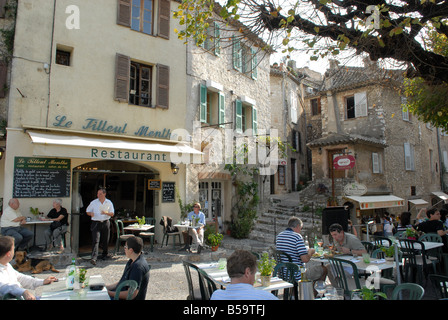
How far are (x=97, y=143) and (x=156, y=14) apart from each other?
5383 mm

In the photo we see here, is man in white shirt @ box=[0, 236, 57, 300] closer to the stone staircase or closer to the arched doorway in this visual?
the arched doorway

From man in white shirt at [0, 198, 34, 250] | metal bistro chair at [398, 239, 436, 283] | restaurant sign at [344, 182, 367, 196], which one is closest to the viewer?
metal bistro chair at [398, 239, 436, 283]

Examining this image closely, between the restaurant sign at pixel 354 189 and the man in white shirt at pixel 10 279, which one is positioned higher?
the restaurant sign at pixel 354 189

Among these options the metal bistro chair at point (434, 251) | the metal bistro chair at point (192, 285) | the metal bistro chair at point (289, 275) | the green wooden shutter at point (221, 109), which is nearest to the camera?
the metal bistro chair at point (192, 285)

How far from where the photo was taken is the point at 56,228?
8.27 meters

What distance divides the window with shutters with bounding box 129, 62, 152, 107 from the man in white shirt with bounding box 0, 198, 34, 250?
472cm

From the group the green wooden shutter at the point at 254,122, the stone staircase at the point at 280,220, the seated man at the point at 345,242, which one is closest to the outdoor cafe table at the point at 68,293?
the seated man at the point at 345,242

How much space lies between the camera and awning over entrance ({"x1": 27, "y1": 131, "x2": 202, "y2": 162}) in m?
8.03

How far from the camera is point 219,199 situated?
44.0ft

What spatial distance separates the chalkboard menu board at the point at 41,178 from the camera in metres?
8.31

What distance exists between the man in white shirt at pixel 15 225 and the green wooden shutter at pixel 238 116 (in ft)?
27.7

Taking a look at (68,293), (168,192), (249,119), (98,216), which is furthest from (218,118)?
(68,293)

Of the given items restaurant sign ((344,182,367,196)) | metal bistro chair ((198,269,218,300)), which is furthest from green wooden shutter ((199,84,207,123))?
restaurant sign ((344,182,367,196))

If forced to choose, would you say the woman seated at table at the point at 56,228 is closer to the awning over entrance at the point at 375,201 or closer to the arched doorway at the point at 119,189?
the arched doorway at the point at 119,189
